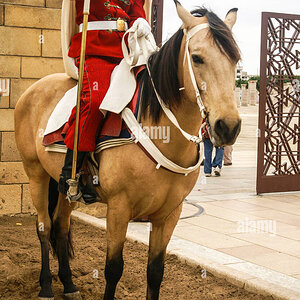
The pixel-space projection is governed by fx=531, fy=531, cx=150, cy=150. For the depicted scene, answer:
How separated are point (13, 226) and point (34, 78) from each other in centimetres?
207

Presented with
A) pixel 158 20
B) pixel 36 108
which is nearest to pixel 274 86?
pixel 158 20

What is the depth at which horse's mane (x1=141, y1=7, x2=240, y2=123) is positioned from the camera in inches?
115

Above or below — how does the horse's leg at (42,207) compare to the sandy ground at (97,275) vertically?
above

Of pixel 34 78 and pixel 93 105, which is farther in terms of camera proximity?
pixel 34 78

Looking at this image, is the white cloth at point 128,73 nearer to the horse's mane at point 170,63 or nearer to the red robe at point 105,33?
the horse's mane at point 170,63

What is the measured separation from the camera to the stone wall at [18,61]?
7277 millimetres

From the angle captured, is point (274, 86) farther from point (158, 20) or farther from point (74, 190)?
point (74, 190)

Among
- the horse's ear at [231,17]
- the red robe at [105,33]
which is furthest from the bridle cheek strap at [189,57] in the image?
the red robe at [105,33]

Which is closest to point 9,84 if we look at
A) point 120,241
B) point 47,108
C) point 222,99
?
point 47,108

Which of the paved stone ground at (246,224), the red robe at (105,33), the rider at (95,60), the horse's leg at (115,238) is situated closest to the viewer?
the horse's leg at (115,238)

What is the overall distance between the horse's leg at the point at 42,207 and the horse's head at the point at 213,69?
2.03 meters

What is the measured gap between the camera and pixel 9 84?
23.9ft

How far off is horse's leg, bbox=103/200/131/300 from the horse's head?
0.90 metres

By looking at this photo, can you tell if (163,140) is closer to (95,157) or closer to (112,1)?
(95,157)
